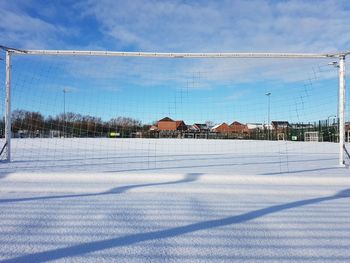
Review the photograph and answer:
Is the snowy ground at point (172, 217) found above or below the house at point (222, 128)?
below

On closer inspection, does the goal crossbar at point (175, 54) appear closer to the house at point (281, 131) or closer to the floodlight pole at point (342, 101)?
the floodlight pole at point (342, 101)

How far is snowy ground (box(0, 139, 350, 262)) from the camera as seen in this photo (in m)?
2.51

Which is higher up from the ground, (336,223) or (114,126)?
(114,126)

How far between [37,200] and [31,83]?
19.4 ft

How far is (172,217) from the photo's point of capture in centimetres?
350

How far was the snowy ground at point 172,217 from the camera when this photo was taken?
2506mm

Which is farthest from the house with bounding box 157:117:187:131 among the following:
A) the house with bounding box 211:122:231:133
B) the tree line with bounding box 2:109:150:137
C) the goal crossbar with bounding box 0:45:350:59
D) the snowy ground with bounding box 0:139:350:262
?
the snowy ground with bounding box 0:139:350:262

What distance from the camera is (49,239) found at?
274 centimetres

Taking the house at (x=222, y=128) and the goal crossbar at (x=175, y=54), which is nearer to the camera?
the goal crossbar at (x=175, y=54)

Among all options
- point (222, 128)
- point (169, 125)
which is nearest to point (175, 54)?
point (169, 125)

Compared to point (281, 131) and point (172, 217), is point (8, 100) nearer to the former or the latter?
point (172, 217)

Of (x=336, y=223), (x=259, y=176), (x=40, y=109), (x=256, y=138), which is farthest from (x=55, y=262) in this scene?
(x=256, y=138)

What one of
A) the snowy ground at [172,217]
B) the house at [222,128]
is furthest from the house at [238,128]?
the snowy ground at [172,217]

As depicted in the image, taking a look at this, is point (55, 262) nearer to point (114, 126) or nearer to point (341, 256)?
point (341, 256)
